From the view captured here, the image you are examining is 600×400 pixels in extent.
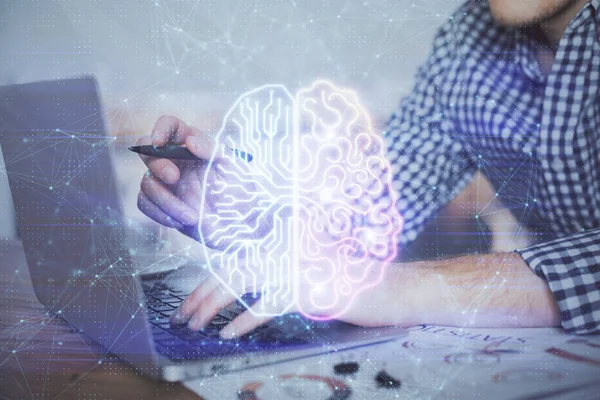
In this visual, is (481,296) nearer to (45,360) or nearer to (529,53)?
(529,53)

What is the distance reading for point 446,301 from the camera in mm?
717

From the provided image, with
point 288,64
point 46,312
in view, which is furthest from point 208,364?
point 288,64

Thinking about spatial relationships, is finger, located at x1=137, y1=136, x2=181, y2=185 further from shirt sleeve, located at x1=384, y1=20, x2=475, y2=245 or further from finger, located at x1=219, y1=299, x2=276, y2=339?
shirt sleeve, located at x1=384, y1=20, x2=475, y2=245

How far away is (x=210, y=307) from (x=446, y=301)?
1.16ft

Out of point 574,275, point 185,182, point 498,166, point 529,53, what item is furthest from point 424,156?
point 185,182

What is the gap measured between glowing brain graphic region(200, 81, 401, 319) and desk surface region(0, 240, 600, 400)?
0.47 ft

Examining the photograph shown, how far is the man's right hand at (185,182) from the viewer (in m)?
0.75

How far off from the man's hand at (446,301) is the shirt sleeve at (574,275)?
0.06 feet

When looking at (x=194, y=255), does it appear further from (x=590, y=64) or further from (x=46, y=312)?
(x=590, y=64)

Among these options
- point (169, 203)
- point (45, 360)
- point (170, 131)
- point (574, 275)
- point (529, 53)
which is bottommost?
point (45, 360)

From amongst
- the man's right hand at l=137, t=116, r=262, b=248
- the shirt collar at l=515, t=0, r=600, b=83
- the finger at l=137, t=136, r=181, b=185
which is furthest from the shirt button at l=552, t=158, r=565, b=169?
the finger at l=137, t=136, r=181, b=185

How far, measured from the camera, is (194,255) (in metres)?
0.78

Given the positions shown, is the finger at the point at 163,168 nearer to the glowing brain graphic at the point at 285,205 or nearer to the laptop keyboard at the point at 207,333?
the glowing brain graphic at the point at 285,205

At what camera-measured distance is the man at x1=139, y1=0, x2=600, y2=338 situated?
0.69 meters
